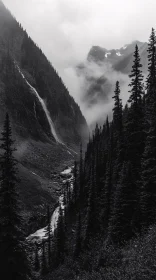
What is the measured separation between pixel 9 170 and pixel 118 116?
3018 centimetres

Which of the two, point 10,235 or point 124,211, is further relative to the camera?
point 124,211

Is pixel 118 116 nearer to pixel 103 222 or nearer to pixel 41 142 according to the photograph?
pixel 103 222

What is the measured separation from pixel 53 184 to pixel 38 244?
49671mm

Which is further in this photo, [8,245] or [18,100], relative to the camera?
[18,100]

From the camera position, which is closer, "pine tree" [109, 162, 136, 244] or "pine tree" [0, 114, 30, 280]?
"pine tree" [0, 114, 30, 280]

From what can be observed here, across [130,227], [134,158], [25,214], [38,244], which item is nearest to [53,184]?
[25,214]

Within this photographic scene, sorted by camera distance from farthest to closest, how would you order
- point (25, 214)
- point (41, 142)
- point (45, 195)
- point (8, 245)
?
point (41, 142) → point (45, 195) → point (25, 214) → point (8, 245)

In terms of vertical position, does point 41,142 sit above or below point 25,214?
above

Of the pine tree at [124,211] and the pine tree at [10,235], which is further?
the pine tree at [124,211]

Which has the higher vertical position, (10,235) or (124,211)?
(124,211)

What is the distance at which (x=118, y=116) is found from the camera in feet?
162

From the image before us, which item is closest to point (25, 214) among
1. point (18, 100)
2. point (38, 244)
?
Result: point (38, 244)

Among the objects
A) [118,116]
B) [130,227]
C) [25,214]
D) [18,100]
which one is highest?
[18,100]

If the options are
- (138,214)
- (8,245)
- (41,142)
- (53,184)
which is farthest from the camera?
(41,142)
